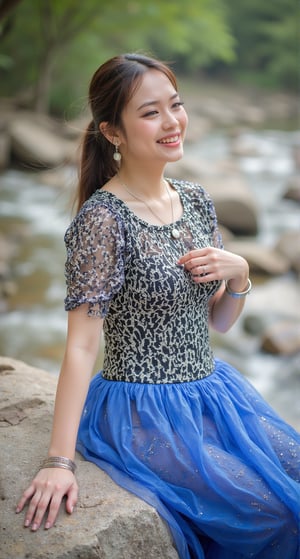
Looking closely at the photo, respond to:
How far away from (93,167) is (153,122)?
259 millimetres

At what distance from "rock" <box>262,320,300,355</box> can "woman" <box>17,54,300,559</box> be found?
2.97 m

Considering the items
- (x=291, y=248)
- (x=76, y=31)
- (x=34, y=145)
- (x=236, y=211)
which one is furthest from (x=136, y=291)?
(x=76, y=31)

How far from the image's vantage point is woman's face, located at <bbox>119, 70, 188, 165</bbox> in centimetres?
184

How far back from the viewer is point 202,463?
166 cm

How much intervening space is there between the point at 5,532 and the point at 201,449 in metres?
0.49

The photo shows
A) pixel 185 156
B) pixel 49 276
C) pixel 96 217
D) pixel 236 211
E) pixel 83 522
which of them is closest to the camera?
pixel 83 522

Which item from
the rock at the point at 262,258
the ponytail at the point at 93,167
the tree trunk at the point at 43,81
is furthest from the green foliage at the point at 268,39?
the ponytail at the point at 93,167

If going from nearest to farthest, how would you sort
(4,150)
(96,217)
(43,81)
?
1. (96,217)
2. (4,150)
3. (43,81)

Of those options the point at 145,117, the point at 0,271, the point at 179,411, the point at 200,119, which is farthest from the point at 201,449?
the point at 200,119

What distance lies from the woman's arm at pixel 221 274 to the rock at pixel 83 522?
57 centimetres

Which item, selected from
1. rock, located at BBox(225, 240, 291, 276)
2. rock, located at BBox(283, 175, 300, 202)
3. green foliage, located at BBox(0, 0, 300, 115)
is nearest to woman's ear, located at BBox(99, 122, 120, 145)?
rock, located at BBox(225, 240, 291, 276)

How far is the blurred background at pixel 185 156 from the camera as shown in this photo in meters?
4.93

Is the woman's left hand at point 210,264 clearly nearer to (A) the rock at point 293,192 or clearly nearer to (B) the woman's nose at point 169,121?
(B) the woman's nose at point 169,121

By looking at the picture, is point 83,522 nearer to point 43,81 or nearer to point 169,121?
point 169,121
